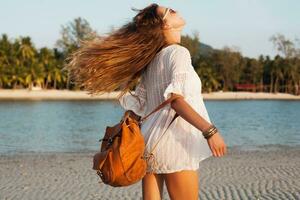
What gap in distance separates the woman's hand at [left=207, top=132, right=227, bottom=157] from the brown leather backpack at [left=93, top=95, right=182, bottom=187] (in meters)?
0.31

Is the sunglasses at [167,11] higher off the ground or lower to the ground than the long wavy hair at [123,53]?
higher

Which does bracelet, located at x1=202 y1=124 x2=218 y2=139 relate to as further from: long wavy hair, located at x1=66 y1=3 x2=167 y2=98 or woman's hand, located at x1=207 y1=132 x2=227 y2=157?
long wavy hair, located at x1=66 y1=3 x2=167 y2=98

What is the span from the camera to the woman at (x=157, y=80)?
3.22 meters

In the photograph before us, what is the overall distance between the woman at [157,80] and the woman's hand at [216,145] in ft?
0.29

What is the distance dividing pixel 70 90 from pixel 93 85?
89.2 metres

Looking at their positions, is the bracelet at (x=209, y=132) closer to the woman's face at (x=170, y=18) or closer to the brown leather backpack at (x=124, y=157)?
the brown leather backpack at (x=124, y=157)

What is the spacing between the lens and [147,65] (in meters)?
3.39

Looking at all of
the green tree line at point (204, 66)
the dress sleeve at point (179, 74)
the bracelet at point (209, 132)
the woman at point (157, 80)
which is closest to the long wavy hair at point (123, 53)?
the woman at point (157, 80)

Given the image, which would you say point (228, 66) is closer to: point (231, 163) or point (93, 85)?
point (231, 163)

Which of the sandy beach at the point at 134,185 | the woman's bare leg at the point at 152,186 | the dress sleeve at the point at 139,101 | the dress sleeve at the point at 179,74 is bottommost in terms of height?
the sandy beach at the point at 134,185

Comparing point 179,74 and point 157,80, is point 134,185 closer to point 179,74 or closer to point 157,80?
point 157,80

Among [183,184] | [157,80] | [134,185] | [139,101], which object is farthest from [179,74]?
[134,185]

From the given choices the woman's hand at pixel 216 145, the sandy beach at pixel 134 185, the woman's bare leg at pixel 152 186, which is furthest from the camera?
the sandy beach at pixel 134 185

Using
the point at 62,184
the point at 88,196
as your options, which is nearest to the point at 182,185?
the point at 88,196
